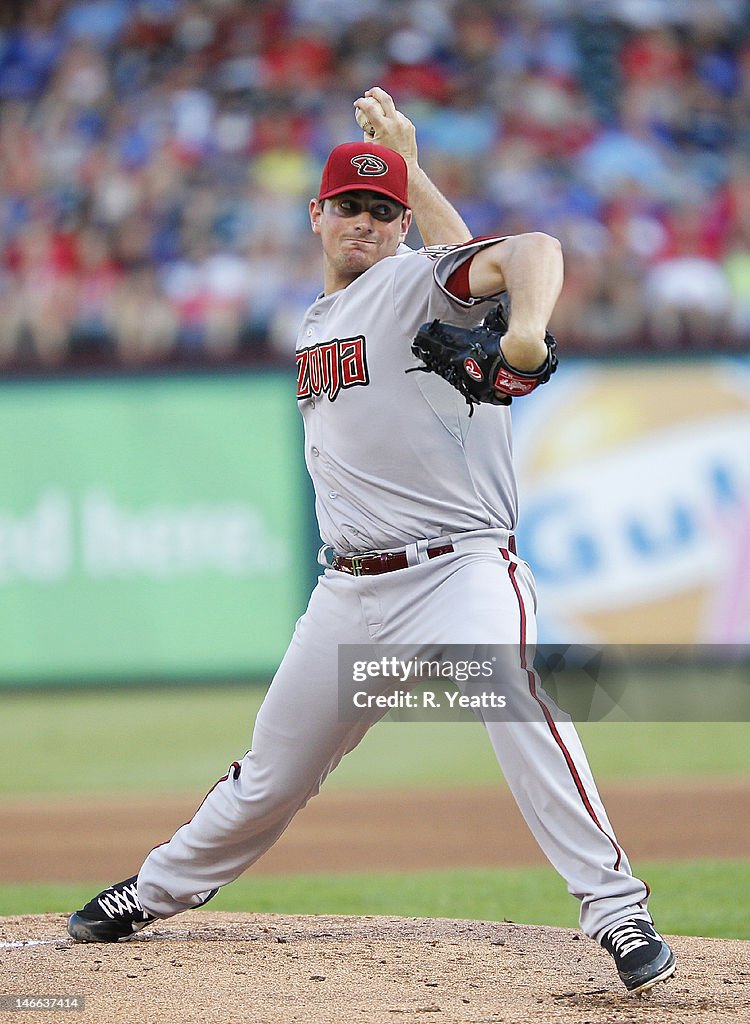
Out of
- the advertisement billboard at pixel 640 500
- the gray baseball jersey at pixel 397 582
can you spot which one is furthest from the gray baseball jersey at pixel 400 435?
the advertisement billboard at pixel 640 500

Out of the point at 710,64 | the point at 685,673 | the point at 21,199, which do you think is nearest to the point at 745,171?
the point at 710,64

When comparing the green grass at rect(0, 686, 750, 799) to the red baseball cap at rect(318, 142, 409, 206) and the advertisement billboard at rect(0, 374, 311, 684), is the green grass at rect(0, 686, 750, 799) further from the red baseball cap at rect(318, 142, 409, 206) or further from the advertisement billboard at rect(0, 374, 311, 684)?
Result: the red baseball cap at rect(318, 142, 409, 206)

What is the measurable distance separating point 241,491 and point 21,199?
4.55 m

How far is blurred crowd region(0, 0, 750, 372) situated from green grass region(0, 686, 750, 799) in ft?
7.87

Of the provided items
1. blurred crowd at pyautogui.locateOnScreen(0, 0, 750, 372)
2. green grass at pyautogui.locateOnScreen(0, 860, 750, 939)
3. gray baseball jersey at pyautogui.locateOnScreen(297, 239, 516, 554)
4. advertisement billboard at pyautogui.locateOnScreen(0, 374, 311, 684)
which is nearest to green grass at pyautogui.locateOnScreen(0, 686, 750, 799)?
advertisement billboard at pyautogui.locateOnScreen(0, 374, 311, 684)

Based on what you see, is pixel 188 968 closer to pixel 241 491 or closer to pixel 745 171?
pixel 241 491

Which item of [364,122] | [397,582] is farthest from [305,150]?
[397,582]

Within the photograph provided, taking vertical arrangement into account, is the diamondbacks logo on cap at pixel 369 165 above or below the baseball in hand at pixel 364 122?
below

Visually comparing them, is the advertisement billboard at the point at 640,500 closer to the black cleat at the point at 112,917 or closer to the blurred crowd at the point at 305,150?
the blurred crowd at the point at 305,150

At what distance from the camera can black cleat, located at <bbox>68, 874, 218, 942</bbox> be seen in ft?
12.7

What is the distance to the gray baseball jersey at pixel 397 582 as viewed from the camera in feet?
10.8

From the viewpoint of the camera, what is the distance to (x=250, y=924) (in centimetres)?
429

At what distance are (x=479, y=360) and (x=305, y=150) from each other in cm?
1031

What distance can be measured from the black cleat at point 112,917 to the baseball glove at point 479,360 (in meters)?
1.55
